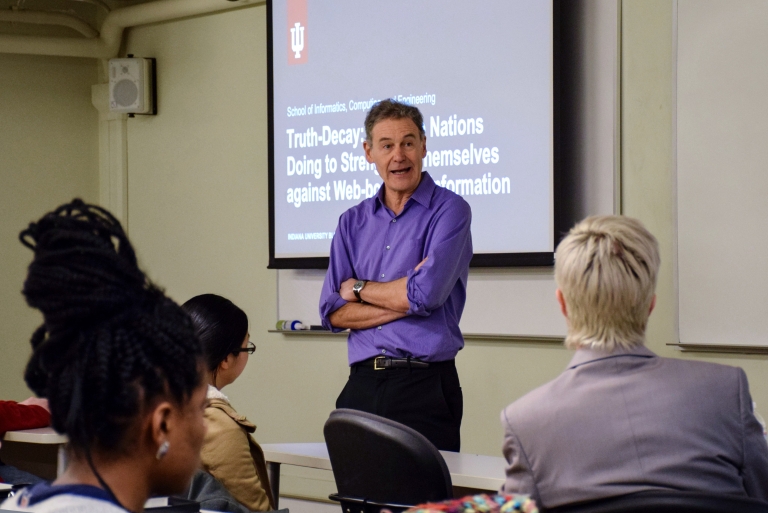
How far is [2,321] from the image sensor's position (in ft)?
17.9

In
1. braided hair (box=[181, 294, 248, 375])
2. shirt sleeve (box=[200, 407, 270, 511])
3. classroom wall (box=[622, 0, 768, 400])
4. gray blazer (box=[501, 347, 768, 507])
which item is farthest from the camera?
classroom wall (box=[622, 0, 768, 400])

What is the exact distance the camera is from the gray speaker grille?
5327 mm

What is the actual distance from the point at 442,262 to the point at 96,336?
1.85 meters

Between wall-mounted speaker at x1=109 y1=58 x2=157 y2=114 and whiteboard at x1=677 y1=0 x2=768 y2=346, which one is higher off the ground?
wall-mounted speaker at x1=109 y1=58 x2=157 y2=114

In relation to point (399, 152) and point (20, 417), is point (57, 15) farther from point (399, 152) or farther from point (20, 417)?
point (399, 152)

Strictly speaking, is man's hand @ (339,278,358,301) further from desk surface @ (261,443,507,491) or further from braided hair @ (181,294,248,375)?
braided hair @ (181,294,248,375)

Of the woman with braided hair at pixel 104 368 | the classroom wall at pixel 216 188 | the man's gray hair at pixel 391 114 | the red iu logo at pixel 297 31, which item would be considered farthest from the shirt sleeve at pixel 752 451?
the red iu logo at pixel 297 31

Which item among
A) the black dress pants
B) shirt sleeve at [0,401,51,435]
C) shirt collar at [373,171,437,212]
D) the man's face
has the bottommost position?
shirt sleeve at [0,401,51,435]

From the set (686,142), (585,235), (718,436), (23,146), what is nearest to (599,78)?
(686,142)

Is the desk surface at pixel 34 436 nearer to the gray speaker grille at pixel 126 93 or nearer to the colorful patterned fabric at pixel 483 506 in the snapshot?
the colorful patterned fabric at pixel 483 506

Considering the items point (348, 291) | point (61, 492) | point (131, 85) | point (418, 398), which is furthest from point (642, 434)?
point (131, 85)

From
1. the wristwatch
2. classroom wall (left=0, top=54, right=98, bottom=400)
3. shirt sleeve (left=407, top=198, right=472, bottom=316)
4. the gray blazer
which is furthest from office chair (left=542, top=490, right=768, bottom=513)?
classroom wall (left=0, top=54, right=98, bottom=400)

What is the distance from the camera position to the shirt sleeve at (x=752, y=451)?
1435 mm

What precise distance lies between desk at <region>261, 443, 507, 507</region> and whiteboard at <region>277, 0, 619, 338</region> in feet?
5.09
